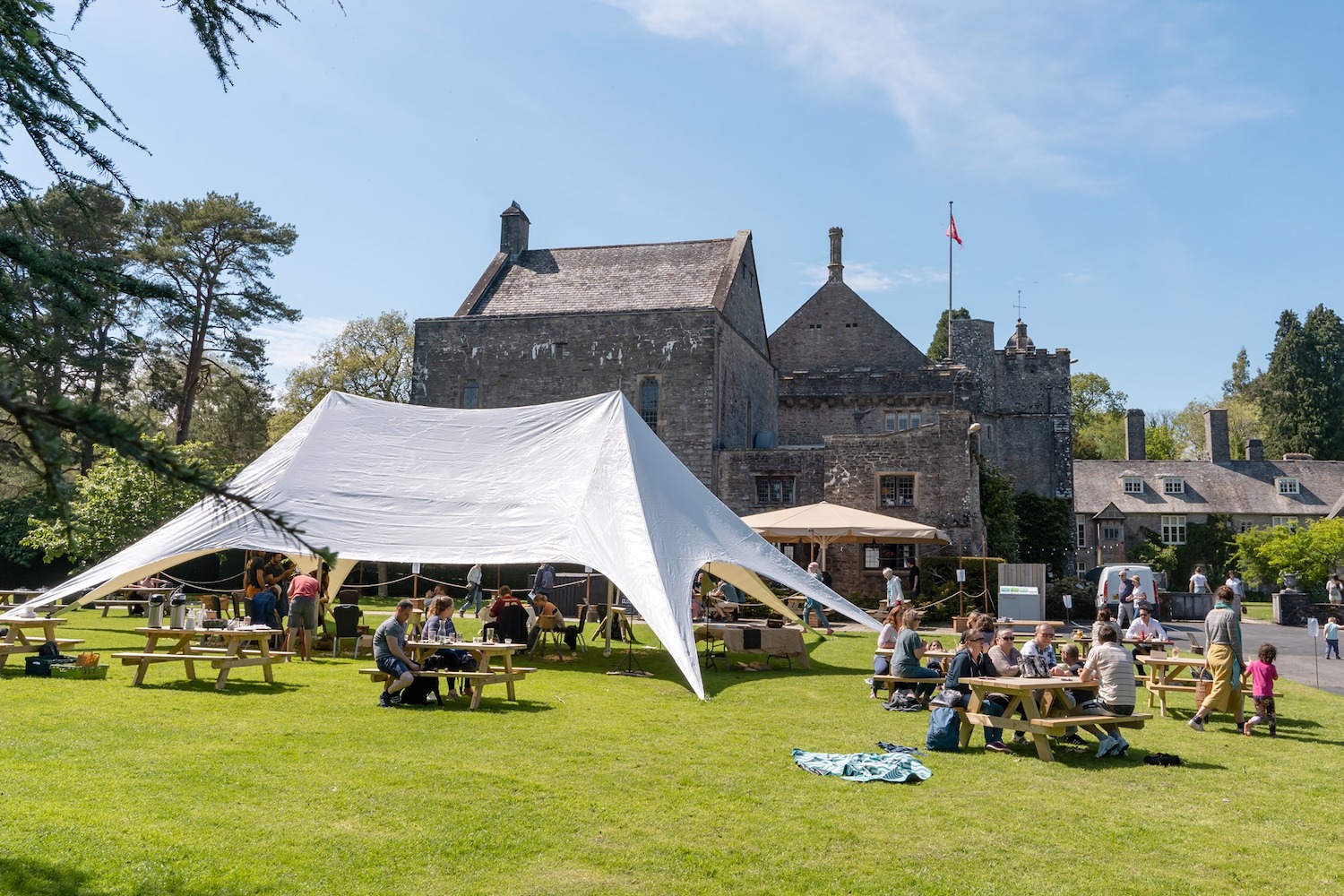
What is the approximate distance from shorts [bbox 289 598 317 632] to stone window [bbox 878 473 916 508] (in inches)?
656

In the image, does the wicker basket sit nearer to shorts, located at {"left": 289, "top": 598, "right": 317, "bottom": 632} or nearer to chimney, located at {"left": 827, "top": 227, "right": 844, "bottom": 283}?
shorts, located at {"left": 289, "top": 598, "right": 317, "bottom": 632}

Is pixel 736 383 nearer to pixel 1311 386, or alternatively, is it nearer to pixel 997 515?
pixel 997 515

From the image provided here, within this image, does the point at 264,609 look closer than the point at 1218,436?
Yes

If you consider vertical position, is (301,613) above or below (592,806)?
above

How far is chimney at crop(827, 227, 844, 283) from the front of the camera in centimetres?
4119

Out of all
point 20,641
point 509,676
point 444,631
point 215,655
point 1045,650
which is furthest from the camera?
point 20,641

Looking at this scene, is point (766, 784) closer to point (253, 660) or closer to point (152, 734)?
point (152, 734)

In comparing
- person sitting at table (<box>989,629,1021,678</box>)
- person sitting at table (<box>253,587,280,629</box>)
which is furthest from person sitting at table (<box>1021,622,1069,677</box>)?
person sitting at table (<box>253,587,280,629</box>)

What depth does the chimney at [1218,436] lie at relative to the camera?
167 ft

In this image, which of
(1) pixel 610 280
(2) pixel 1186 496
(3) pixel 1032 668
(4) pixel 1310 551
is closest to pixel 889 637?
(3) pixel 1032 668

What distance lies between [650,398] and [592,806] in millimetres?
25257

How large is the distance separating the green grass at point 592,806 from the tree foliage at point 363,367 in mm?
36970

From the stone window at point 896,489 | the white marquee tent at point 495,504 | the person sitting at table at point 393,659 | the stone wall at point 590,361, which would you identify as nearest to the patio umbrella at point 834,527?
the stone window at point 896,489

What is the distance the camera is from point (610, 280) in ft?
111
